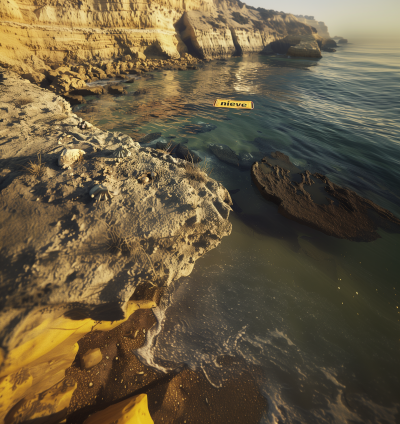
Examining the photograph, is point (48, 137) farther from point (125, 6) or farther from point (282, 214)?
point (125, 6)

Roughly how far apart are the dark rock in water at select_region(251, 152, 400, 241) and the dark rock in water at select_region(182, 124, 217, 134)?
13.5 feet

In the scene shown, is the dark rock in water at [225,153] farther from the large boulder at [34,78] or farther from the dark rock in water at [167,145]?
the large boulder at [34,78]

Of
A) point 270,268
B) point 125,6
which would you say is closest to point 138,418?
point 270,268

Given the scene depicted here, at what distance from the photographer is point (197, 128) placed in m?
9.56

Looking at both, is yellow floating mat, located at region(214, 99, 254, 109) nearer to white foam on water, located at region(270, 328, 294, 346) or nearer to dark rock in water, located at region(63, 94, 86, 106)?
dark rock in water, located at region(63, 94, 86, 106)

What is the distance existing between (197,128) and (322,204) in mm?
6797

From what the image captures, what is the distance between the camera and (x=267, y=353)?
315cm

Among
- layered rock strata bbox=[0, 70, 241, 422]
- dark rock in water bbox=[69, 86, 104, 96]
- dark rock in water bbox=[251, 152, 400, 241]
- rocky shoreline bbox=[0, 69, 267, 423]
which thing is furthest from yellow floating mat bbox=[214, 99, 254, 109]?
rocky shoreline bbox=[0, 69, 267, 423]

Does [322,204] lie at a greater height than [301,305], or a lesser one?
greater

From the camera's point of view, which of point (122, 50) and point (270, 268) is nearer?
point (270, 268)

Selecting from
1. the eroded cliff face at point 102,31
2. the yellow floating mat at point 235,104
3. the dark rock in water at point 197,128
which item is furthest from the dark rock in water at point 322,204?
the eroded cliff face at point 102,31

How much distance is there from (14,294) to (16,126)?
15.7 ft

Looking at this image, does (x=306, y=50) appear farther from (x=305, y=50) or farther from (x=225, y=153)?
(x=225, y=153)

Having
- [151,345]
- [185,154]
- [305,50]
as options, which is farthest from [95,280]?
[305,50]
